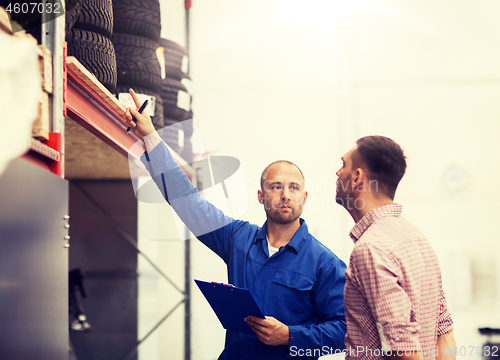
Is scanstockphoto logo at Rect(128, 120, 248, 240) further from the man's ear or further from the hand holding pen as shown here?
the man's ear

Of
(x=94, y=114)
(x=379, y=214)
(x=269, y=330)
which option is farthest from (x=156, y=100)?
(x=379, y=214)

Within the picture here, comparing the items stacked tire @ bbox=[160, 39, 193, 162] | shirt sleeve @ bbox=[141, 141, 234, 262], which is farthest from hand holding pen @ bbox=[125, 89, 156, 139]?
stacked tire @ bbox=[160, 39, 193, 162]

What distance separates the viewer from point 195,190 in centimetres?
174

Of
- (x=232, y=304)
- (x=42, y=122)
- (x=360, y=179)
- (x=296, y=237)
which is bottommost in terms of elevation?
(x=232, y=304)

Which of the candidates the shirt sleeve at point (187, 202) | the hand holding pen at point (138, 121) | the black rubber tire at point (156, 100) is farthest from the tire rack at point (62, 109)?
the black rubber tire at point (156, 100)

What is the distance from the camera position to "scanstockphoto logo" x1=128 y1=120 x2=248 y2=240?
1704mm

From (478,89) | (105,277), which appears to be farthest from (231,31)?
(105,277)

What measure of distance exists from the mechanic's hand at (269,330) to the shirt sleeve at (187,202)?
44cm

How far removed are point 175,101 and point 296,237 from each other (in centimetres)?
213

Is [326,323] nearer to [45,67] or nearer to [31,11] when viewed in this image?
[45,67]

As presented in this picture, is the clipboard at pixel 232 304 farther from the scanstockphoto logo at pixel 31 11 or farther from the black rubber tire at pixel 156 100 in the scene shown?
the black rubber tire at pixel 156 100

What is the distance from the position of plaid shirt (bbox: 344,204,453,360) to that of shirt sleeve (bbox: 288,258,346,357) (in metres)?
0.40

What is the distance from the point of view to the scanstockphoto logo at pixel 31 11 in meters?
1.22

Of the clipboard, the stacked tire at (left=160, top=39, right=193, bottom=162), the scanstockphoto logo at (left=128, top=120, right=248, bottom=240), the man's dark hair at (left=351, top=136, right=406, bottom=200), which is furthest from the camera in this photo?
the stacked tire at (left=160, top=39, right=193, bottom=162)
